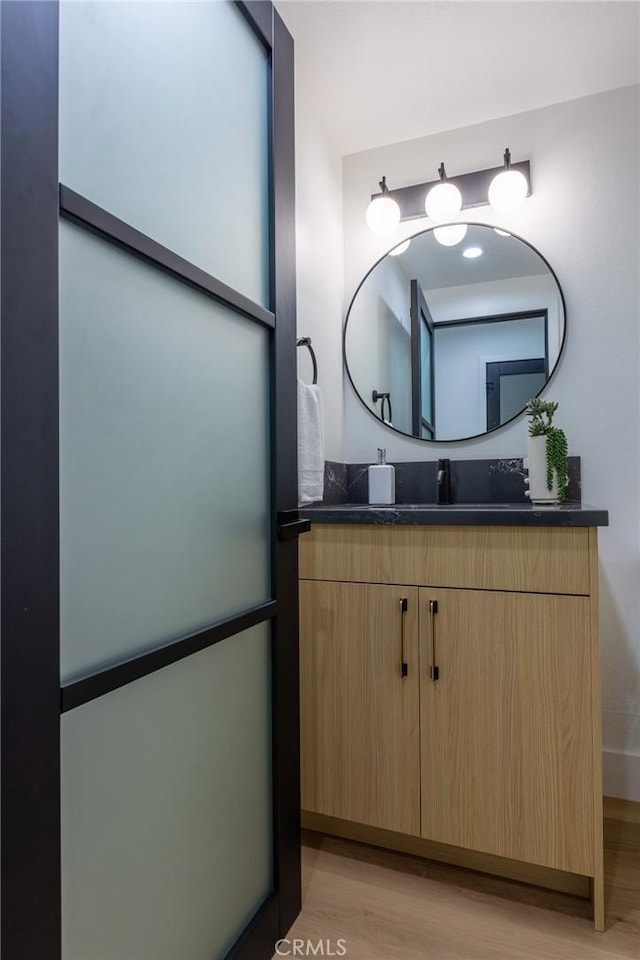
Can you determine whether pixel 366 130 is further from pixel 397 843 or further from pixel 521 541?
pixel 397 843

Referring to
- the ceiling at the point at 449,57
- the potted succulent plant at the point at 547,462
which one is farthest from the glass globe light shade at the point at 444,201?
the potted succulent plant at the point at 547,462

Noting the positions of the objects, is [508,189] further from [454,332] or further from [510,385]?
[510,385]

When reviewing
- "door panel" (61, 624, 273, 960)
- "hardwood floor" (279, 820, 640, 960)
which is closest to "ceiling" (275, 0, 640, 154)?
"door panel" (61, 624, 273, 960)

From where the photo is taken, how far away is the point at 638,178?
6.20ft

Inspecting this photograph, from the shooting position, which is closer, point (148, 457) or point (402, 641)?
point (148, 457)

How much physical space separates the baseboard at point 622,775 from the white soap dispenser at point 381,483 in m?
1.16

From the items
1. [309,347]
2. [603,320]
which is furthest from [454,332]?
[309,347]

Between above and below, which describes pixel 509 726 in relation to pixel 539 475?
below

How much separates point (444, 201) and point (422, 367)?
0.63m

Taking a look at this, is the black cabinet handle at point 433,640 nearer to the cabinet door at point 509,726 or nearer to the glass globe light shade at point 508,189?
the cabinet door at point 509,726

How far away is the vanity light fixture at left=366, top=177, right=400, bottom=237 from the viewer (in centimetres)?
216

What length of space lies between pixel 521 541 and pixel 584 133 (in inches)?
62.2

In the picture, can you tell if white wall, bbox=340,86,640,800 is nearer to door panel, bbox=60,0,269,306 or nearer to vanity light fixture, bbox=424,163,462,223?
vanity light fixture, bbox=424,163,462,223

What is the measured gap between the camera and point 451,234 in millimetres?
2131
